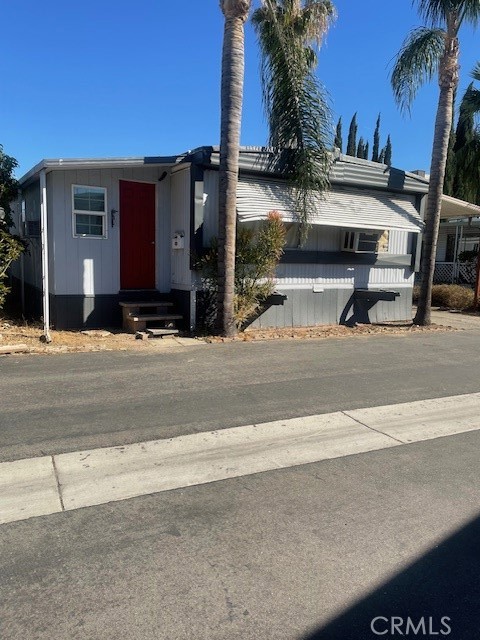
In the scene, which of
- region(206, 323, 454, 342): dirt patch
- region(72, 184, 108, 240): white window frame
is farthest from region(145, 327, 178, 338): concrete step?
region(72, 184, 108, 240): white window frame

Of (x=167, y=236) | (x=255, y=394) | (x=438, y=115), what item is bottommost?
(x=255, y=394)

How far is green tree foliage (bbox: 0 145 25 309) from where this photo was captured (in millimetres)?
9898

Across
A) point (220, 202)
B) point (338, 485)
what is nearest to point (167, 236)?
point (220, 202)

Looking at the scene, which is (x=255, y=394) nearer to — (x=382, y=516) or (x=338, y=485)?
(x=338, y=485)

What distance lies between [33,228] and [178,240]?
13.8 feet

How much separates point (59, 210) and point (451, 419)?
797 cm

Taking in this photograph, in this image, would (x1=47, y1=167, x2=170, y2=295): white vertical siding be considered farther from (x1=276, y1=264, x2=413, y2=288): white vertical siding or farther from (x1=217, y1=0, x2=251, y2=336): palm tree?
(x1=276, y1=264, x2=413, y2=288): white vertical siding

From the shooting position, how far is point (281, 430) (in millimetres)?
4695

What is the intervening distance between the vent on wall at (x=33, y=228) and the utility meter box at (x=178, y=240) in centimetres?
344

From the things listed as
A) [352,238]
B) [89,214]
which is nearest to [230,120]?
[89,214]

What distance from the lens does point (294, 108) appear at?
407 inches

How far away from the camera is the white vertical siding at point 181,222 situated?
10.1 m

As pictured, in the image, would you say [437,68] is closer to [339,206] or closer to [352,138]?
[339,206]

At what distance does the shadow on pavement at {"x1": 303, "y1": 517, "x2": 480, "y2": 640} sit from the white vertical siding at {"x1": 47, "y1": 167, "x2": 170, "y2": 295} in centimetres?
862
